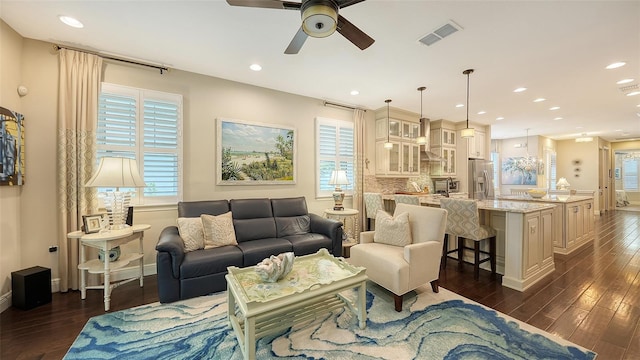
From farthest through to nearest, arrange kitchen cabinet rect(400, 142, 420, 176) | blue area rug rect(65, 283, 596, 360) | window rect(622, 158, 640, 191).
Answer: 1. window rect(622, 158, 640, 191)
2. kitchen cabinet rect(400, 142, 420, 176)
3. blue area rug rect(65, 283, 596, 360)

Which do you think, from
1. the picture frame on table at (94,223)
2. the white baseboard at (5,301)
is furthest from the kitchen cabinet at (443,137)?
the white baseboard at (5,301)

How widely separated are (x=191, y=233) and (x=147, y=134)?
1521 millimetres

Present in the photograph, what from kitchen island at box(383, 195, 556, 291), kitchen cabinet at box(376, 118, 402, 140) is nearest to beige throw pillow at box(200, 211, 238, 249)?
kitchen island at box(383, 195, 556, 291)

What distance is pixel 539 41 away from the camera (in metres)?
2.64

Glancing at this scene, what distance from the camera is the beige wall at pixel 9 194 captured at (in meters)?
2.37

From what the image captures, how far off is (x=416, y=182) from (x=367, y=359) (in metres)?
5.10

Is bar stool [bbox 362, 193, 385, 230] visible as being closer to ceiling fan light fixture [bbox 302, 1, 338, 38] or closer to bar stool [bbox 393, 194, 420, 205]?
bar stool [bbox 393, 194, 420, 205]

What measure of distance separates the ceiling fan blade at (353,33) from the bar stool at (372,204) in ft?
9.33

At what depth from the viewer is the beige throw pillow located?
2.99 m

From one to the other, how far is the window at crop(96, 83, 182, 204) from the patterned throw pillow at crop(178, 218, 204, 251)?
0.71 m

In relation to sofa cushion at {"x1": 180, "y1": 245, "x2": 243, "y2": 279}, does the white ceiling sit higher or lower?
higher

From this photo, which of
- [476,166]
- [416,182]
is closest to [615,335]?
[416,182]

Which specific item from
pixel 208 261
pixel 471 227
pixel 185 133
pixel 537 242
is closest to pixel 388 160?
pixel 471 227

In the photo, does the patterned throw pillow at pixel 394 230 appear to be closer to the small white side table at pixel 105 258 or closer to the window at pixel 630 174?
the small white side table at pixel 105 258
